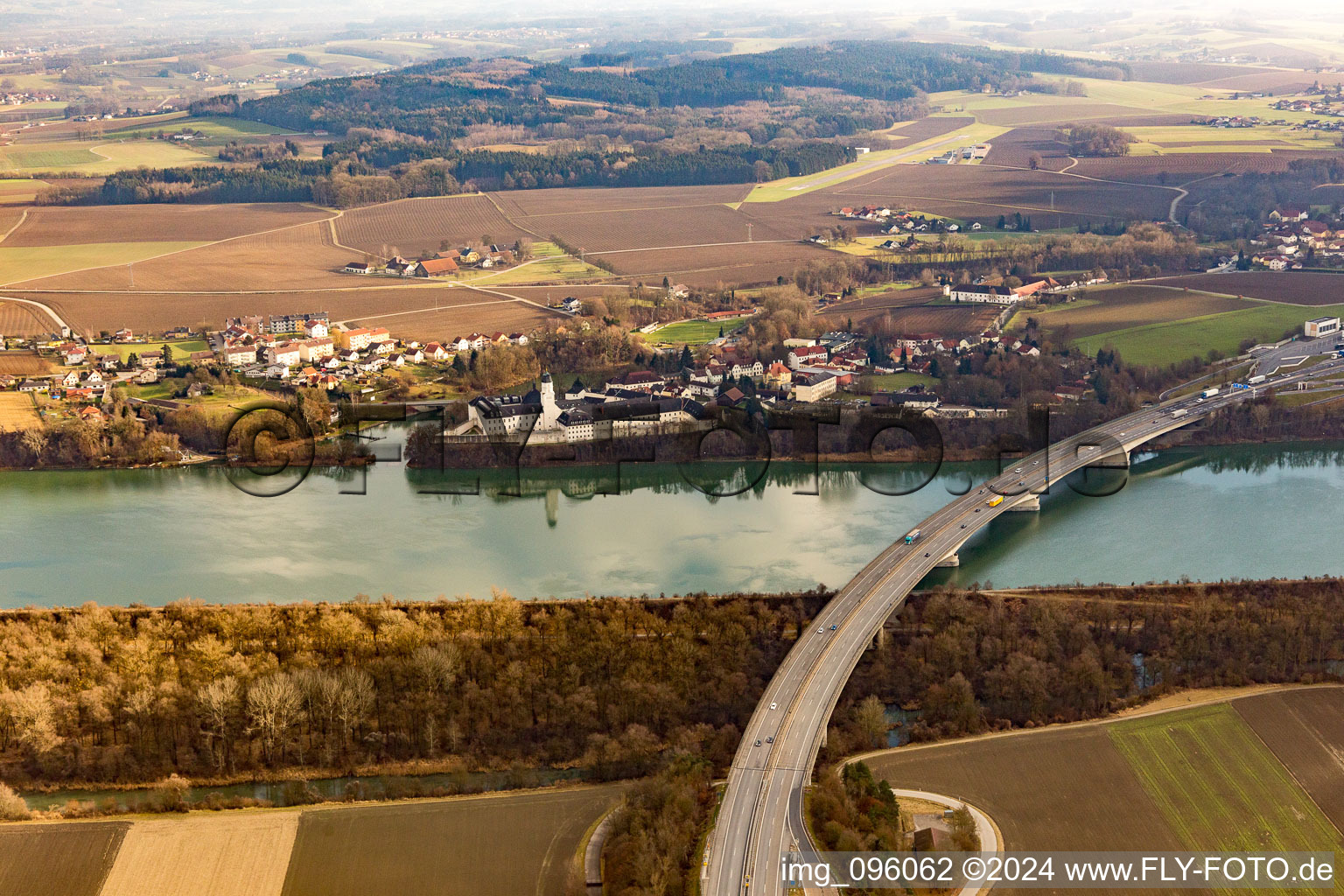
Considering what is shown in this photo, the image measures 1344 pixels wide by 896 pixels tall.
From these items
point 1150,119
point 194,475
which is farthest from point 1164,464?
point 1150,119

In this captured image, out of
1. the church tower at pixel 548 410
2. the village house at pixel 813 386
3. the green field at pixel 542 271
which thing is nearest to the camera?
the church tower at pixel 548 410

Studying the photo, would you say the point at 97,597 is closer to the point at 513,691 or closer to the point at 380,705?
the point at 380,705

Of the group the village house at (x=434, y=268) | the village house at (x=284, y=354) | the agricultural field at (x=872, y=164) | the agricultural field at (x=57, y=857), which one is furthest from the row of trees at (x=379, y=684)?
the agricultural field at (x=872, y=164)

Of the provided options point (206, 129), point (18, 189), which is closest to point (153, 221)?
point (18, 189)

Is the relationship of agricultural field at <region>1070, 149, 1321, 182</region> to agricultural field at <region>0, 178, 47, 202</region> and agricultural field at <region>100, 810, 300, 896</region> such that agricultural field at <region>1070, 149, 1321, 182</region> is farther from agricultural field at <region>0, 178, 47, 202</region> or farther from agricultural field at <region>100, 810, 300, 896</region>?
agricultural field at <region>100, 810, 300, 896</region>

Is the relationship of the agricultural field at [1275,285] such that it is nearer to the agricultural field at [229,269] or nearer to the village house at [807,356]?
the village house at [807,356]

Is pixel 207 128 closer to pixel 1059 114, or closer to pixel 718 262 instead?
pixel 718 262
